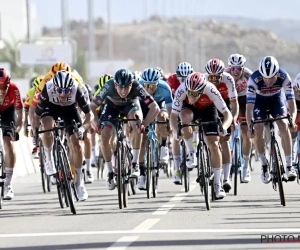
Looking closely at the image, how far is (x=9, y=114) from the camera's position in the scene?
16.9m

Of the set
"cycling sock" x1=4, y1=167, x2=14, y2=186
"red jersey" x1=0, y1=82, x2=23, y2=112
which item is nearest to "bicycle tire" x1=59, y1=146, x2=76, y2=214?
"red jersey" x1=0, y1=82, x2=23, y2=112

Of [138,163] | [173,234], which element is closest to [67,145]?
[138,163]

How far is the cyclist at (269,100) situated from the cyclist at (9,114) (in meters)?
3.39

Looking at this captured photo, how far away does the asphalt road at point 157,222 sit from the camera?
11461 mm

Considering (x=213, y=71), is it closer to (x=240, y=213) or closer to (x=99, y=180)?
(x=240, y=213)

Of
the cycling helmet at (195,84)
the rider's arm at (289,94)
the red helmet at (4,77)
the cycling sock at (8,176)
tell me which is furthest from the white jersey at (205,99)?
the cycling sock at (8,176)

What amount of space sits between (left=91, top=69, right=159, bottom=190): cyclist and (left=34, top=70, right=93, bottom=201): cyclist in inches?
18.6

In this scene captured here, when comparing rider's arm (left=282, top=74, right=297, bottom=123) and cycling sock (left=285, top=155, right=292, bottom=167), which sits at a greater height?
rider's arm (left=282, top=74, right=297, bottom=123)

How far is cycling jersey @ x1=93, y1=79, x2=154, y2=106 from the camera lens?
633 inches

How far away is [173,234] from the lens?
1210 centimetres

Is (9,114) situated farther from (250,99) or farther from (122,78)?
(250,99)

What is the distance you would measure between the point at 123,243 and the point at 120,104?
5.38 metres

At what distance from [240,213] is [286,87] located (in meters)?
2.69

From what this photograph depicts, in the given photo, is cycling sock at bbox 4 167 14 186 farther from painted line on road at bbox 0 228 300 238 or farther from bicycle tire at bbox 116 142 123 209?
painted line on road at bbox 0 228 300 238
